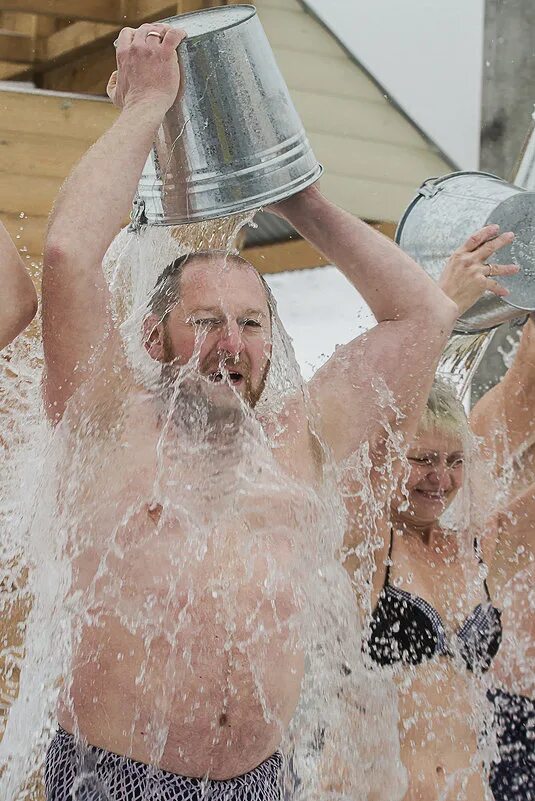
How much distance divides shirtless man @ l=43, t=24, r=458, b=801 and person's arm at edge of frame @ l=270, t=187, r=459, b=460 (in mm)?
25

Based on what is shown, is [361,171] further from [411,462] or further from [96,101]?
[411,462]

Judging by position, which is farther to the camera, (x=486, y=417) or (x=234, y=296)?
(x=486, y=417)

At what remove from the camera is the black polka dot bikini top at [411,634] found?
2.69 meters

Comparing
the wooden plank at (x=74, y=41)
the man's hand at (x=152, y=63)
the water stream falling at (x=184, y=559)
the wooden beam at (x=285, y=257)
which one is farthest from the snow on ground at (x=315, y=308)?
the man's hand at (x=152, y=63)

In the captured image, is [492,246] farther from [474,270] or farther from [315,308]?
[315,308]

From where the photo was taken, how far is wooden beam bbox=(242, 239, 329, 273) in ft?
14.2

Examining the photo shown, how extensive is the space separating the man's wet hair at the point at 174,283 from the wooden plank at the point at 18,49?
2.40 m

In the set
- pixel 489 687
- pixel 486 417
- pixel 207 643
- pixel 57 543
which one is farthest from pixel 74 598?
pixel 486 417

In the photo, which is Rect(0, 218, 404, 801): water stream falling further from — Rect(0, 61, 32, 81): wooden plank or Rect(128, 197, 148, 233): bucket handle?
Rect(0, 61, 32, 81): wooden plank

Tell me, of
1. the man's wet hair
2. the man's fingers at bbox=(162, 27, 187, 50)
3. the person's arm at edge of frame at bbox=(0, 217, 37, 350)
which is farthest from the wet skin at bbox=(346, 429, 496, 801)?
the man's fingers at bbox=(162, 27, 187, 50)

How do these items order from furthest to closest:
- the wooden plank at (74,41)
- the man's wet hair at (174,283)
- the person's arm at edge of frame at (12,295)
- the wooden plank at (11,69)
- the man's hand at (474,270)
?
the wooden plank at (11,69), the wooden plank at (74,41), the man's hand at (474,270), the man's wet hair at (174,283), the person's arm at edge of frame at (12,295)

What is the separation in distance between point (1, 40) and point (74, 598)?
9.50 feet

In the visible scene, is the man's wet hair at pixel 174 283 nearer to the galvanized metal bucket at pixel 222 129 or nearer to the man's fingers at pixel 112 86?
the galvanized metal bucket at pixel 222 129

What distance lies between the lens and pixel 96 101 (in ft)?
13.0
